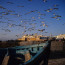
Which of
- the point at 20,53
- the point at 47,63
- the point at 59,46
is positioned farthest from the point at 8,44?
the point at 47,63

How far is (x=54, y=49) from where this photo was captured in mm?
7055

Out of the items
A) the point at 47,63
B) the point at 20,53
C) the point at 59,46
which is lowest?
the point at 20,53

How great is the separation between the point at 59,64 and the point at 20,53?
570 centimetres

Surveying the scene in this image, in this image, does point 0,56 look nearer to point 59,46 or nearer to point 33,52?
point 33,52

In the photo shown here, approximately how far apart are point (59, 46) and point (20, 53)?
175 inches

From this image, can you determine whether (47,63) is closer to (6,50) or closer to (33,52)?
(33,52)

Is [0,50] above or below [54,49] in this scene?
below

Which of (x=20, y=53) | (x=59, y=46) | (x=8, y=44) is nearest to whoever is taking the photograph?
(x=59, y=46)

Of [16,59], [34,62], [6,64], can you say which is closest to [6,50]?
[16,59]

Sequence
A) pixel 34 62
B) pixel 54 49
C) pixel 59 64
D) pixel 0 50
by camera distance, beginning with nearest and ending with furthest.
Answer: pixel 34 62
pixel 59 64
pixel 54 49
pixel 0 50

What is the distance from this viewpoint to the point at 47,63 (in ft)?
15.1

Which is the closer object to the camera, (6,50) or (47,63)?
(47,63)

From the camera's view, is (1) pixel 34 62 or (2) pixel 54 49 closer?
(1) pixel 34 62

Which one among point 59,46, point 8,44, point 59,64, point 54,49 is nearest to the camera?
point 59,64
